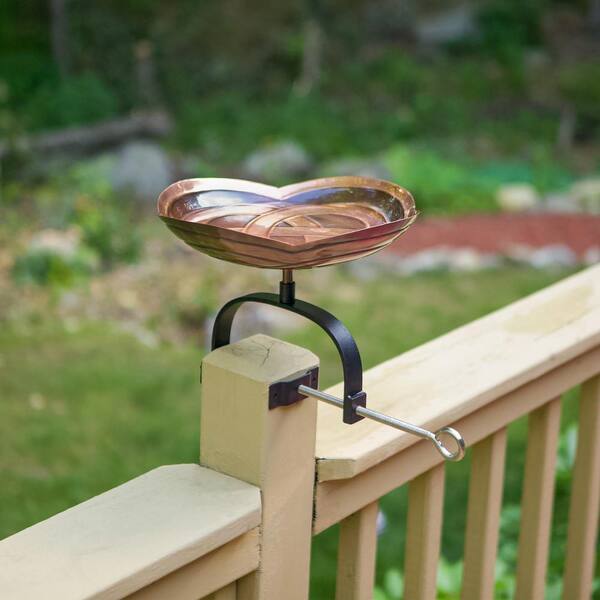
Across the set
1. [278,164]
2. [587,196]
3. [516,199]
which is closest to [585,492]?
[516,199]

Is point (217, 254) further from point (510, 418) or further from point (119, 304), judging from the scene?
point (119, 304)

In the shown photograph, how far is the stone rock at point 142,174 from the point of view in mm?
7289

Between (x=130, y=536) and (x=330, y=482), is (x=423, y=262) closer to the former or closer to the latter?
(x=330, y=482)

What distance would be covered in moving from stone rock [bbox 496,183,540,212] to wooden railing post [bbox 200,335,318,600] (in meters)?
6.36

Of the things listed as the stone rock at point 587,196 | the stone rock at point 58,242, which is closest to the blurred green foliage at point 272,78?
the stone rock at point 587,196

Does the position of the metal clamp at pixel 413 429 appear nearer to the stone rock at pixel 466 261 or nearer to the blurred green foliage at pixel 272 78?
the stone rock at pixel 466 261

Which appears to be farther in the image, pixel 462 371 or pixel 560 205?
pixel 560 205

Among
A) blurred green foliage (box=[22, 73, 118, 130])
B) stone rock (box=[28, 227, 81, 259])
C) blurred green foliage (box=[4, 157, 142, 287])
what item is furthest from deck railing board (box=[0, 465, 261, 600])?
blurred green foliage (box=[22, 73, 118, 130])

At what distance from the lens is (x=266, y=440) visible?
107 cm

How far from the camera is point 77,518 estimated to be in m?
1.02

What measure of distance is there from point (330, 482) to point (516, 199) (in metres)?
6.42

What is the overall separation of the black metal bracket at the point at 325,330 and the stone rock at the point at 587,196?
647 centimetres

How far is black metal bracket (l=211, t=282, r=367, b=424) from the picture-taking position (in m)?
1.09

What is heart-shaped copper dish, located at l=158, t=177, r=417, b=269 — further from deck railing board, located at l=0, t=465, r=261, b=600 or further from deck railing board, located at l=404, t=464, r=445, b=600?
deck railing board, located at l=404, t=464, r=445, b=600
